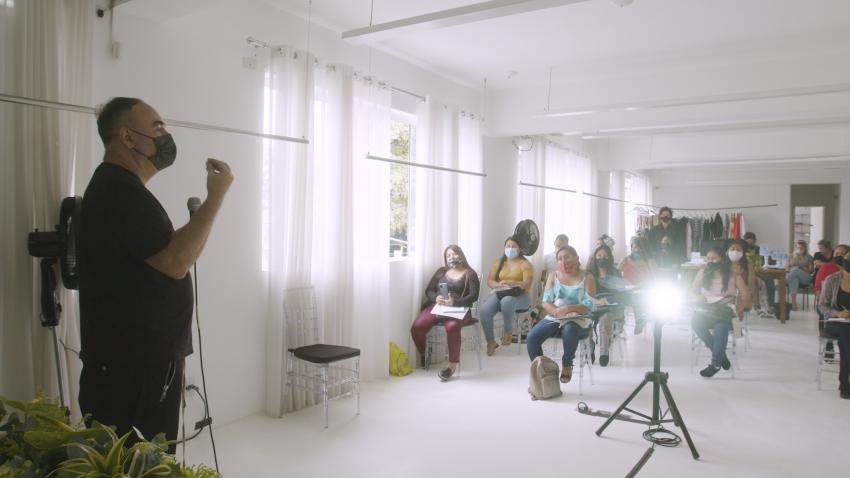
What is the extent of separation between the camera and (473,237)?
6.54m

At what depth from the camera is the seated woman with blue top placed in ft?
16.4

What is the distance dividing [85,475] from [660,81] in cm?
621

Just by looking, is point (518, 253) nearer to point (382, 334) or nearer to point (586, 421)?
point (382, 334)

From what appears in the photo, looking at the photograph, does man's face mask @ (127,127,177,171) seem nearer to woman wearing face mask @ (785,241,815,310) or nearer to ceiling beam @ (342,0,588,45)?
ceiling beam @ (342,0,588,45)

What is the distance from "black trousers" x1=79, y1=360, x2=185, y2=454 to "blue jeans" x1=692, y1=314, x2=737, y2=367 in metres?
5.13

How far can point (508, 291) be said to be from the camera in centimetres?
624

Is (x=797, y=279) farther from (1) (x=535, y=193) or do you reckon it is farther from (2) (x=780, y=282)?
(1) (x=535, y=193)

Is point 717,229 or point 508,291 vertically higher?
point 717,229

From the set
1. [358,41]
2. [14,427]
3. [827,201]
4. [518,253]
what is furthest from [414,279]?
[827,201]

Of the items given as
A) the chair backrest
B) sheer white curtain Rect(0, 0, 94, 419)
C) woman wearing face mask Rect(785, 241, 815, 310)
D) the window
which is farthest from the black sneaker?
sheer white curtain Rect(0, 0, 94, 419)

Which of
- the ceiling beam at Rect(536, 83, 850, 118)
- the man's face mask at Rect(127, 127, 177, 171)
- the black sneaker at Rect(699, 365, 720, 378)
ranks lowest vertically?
the black sneaker at Rect(699, 365, 720, 378)

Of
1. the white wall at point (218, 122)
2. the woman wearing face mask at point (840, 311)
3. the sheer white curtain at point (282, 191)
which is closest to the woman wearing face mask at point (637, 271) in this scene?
the woman wearing face mask at point (840, 311)

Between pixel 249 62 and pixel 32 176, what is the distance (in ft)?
5.76

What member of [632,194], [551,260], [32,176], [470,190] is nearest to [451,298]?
[470,190]
